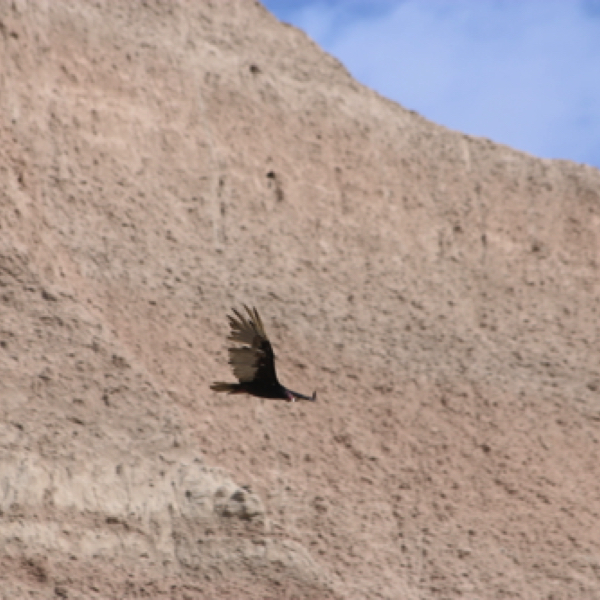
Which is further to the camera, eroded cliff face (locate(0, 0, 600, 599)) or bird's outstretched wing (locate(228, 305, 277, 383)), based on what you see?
eroded cliff face (locate(0, 0, 600, 599))

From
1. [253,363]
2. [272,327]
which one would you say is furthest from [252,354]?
[272,327]

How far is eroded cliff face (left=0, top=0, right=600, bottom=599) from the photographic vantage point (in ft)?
54.5

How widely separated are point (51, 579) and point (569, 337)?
11.9m

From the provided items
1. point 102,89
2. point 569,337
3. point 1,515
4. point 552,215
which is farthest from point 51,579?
point 552,215

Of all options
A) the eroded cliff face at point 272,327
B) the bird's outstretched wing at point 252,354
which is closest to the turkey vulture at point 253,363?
the bird's outstretched wing at point 252,354

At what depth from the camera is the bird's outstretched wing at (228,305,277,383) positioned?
11.2 m

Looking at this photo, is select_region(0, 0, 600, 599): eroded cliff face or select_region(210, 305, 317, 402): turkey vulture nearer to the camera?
select_region(210, 305, 317, 402): turkey vulture

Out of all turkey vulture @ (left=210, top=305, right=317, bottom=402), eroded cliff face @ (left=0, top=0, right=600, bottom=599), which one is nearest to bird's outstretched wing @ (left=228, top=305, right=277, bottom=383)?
turkey vulture @ (left=210, top=305, right=317, bottom=402)

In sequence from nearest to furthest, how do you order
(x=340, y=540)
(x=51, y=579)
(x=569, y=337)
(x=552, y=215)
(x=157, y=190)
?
(x=51, y=579) < (x=340, y=540) < (x=157, y=190) < (x=569, y=337) < (x=552, y=215)

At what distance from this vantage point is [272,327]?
20531 mm

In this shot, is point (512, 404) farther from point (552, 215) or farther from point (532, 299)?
point (552, 215)

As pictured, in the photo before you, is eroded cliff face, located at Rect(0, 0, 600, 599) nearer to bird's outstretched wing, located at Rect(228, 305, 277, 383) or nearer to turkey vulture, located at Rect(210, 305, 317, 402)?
turkey vulture, located at Rect(210, 305, 317, 402)

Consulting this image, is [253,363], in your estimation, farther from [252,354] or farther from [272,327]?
[272,327]

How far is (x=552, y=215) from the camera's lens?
26.0 metres
